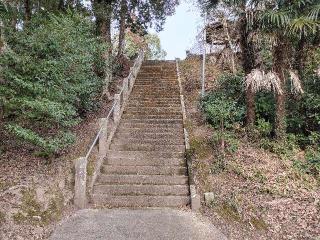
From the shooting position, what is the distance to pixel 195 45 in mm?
15312

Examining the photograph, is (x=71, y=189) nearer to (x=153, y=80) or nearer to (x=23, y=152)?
(x=23, y=152)

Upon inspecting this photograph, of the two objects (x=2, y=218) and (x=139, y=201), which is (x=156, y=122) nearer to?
(x=139, y=201)

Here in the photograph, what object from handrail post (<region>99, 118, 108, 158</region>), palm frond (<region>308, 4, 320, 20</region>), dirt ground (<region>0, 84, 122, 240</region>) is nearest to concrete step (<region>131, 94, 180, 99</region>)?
handrail post (<region>99, 118, 108, 158</region>)

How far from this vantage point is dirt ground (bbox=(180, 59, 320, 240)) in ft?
23.2

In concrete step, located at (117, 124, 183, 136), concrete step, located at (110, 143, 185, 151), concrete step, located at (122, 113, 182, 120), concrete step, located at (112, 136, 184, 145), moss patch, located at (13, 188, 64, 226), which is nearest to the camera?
moss patch, located at (13, 188, 64, 226)

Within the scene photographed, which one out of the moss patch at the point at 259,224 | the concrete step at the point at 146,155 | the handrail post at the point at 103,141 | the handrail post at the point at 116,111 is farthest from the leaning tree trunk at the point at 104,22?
the moss patch at the point at 259,224

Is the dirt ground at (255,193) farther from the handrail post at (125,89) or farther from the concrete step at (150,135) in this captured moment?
the handrail post at (125,89)

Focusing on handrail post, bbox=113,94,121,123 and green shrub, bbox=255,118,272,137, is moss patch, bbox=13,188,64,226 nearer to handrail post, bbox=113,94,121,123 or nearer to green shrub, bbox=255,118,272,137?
handrail post, bbox=113,94,121,123

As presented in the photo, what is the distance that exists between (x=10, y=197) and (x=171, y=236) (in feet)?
11.4

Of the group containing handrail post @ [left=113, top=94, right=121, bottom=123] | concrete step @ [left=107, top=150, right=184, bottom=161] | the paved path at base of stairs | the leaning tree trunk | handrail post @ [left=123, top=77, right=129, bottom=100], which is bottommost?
the paved path at base of stairs

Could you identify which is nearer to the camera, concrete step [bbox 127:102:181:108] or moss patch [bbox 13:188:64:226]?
moss patch [bbox 13:188:64:226]

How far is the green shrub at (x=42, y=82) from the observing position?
8.12m

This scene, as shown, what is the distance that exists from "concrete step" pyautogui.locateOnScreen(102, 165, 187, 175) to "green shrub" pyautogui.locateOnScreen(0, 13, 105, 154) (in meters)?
1.39

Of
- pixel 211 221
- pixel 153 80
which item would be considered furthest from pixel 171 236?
pixel 153 80
